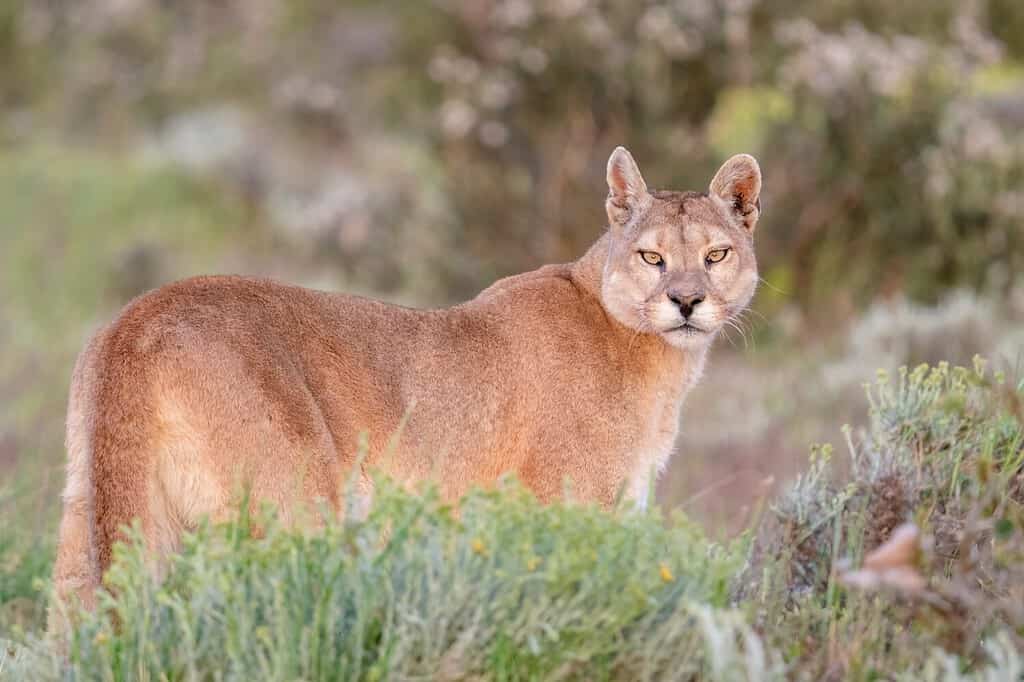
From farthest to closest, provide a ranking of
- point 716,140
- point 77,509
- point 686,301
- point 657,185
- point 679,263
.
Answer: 1. point 716,140
2. point 657,185
3. point 679,263
4. point 686,301
5. point 77,509

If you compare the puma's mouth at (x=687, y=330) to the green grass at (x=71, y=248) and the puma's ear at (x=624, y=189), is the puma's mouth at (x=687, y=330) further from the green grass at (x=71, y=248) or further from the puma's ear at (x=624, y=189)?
the green grass at (x=71, y=248)

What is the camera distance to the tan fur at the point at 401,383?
441 centimetres

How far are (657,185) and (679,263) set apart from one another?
875cm

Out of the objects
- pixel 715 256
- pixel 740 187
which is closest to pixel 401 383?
pixel 715 256

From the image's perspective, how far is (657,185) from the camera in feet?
46.8

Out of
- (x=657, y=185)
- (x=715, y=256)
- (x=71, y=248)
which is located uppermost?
(x=71, y=248)

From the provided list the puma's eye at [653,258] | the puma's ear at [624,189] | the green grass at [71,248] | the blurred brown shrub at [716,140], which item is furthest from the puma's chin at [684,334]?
the blurred brown shrub at [716,140]

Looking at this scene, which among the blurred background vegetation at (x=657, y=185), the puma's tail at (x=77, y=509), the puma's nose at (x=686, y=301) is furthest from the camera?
the blurred background vegetation at (x=657, y=185)

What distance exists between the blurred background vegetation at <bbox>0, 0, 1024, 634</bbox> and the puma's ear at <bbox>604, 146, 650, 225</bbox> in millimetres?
2600

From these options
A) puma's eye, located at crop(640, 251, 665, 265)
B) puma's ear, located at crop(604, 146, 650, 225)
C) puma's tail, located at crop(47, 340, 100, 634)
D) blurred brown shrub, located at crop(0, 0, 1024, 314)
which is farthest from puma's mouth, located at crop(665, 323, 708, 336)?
blurred brown shrub, located at crop(0, 0, 1024, 314)

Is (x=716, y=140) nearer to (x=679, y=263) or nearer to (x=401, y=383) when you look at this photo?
(x=679, y=263)

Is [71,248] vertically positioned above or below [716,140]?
above

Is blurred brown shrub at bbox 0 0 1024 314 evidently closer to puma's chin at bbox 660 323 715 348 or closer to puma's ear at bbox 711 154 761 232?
puma's ear at bbox 711 154 761 232

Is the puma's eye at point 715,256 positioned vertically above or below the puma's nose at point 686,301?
above
